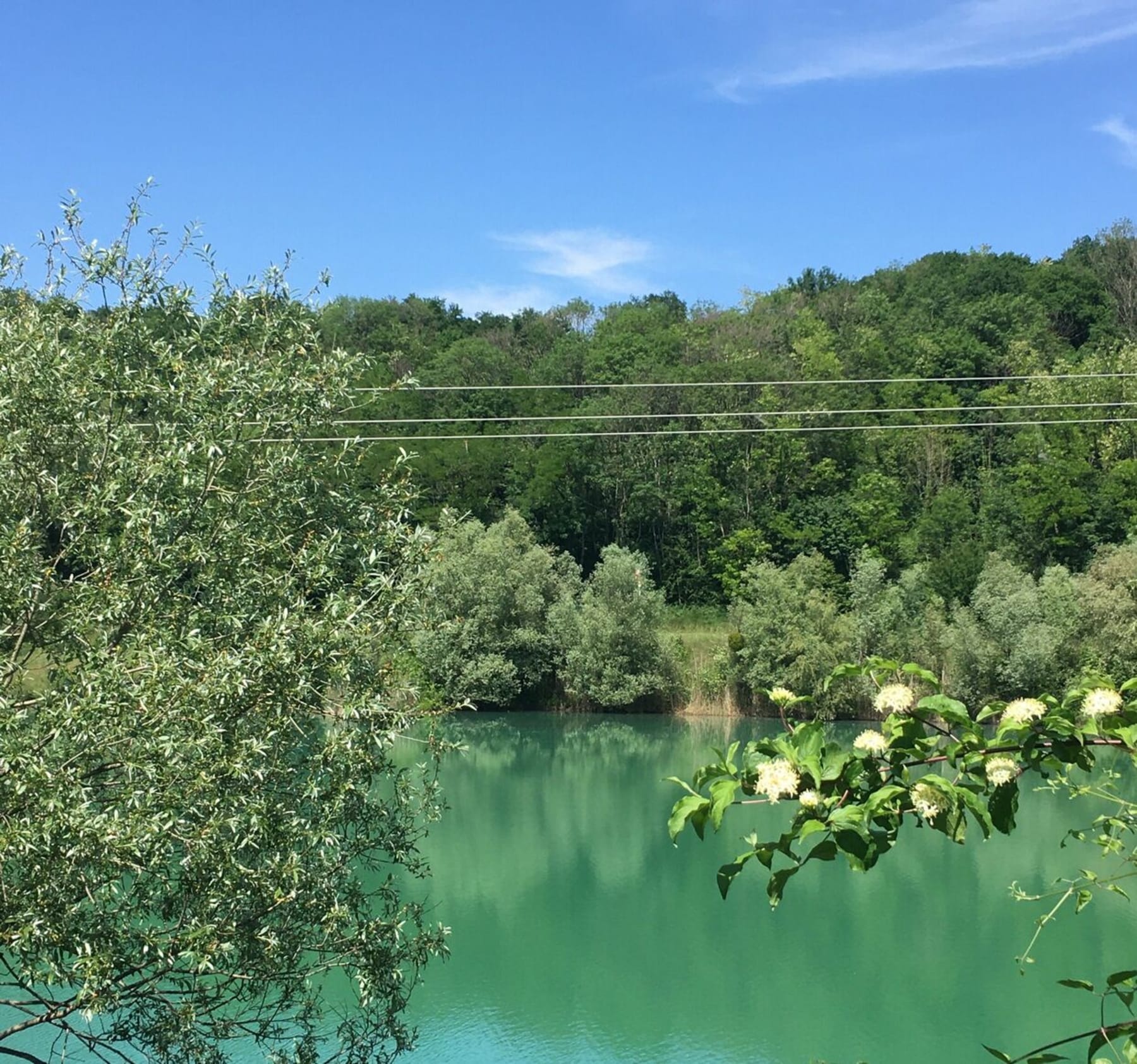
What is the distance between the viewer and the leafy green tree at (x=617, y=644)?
27547 mm

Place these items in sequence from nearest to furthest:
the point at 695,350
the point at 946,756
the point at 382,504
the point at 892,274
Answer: the point at 946,756
the point at 382,504
the point at 695,350
the point at 892,274

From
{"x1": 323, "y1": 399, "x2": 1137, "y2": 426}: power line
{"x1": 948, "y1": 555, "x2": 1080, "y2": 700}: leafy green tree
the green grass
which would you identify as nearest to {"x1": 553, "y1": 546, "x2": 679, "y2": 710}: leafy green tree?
the green grass

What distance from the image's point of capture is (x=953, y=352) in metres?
41.8

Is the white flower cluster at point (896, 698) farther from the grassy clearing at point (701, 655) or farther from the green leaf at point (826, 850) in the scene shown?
the grassy clearing at point (701, 655)

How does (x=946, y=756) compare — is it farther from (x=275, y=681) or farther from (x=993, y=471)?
(x=993, y=471)

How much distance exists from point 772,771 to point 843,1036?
33.0ft

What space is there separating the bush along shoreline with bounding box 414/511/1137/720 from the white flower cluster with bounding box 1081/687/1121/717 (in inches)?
974

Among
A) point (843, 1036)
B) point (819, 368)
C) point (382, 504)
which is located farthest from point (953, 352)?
point (382, 504)

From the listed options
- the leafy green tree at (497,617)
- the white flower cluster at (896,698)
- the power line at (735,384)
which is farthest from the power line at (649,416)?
the white flower cluster at (896,698)

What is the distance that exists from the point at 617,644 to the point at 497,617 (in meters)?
2.95

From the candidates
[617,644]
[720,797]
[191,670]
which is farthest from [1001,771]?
[617,644]

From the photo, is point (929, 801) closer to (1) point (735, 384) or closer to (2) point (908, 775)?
(2) point (908, 775)

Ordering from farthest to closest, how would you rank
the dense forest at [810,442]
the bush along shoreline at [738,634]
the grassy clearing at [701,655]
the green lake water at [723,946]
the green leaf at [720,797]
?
the dense forest at [810,442] → the grassy clearing at [701,655] → the bush along shoreline at [738,634] → the green lake water at [723,946] → the green leaf at [720,797]

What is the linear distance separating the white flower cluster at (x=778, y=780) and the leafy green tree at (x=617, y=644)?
25814 mm
